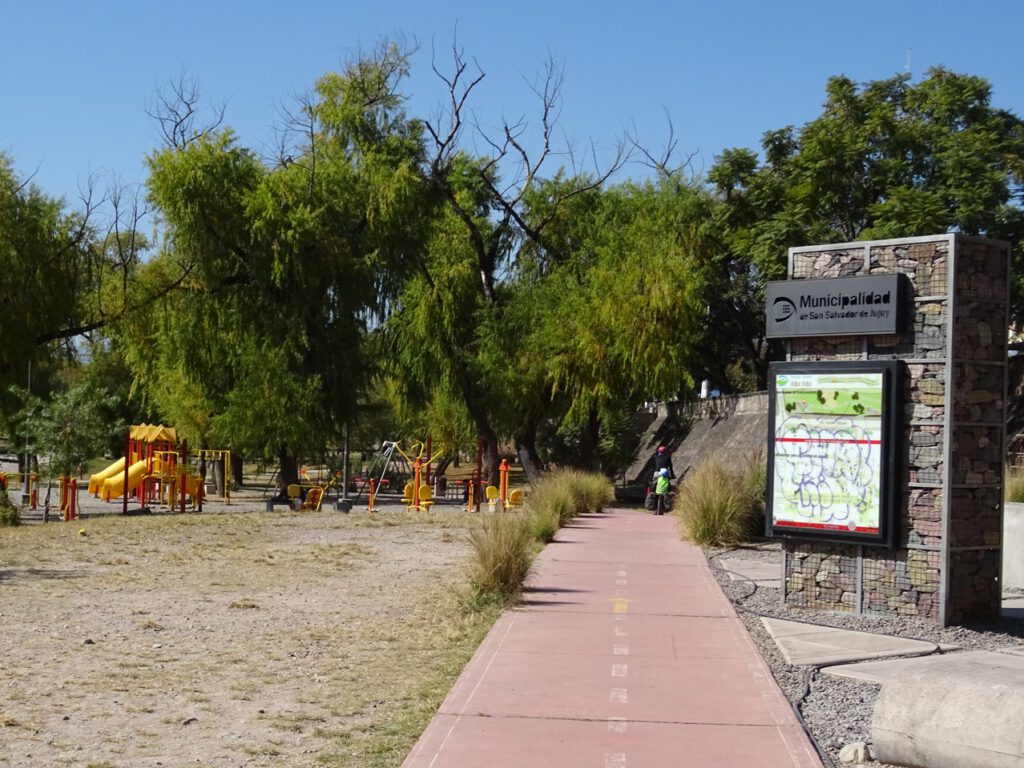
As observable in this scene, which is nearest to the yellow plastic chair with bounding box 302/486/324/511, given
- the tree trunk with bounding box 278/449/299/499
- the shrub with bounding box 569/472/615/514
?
the tree trunk with bounding box 278/449/299/499

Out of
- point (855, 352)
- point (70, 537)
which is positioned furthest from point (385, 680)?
point (70, 537)

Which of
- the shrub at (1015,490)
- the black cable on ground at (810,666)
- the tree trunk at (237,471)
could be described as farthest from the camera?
the tree trunk at (237,471)

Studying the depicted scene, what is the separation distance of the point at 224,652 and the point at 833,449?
6.26 metres

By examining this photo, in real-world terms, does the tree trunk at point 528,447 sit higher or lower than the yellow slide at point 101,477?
higher

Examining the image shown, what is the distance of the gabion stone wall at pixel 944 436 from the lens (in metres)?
11.8

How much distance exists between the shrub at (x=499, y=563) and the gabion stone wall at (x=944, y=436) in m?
3.24

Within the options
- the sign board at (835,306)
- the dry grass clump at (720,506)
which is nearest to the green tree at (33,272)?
the dry grass clump at (720,506)

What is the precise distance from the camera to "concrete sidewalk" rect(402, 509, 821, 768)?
692 cm

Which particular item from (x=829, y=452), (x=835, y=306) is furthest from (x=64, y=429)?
(x=835, y=306)

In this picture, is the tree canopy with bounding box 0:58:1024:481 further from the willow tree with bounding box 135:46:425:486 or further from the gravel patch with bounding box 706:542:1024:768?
the gravel patch with bounding box 706:542:1024:768

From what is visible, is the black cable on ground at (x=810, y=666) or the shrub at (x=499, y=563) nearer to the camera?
the black cable on ground at (x=810, y=666)

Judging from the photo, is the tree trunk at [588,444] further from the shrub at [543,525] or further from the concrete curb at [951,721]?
the concrete curb at [951,721]

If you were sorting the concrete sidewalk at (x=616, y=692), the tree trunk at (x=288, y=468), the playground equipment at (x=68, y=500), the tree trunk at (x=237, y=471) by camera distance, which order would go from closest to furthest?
1. the concrete sidewalk at (x=616, y=692)
2. the playground equipment at (x=68, y=500)
3. the tree trunk at (x=288, y=468)
4. the tree trunk at (x=237, y=471)

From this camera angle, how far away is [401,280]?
37781 millimetres
